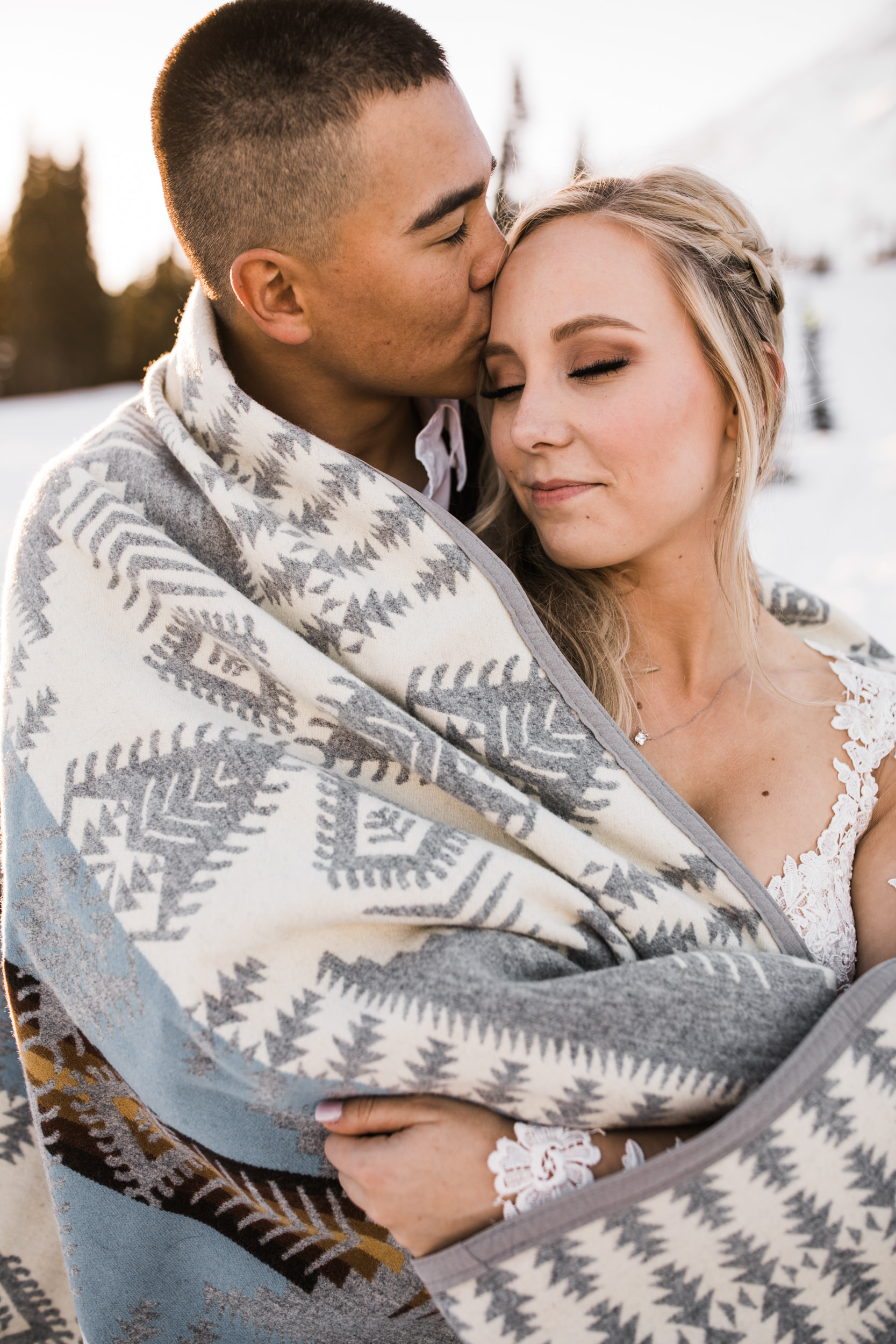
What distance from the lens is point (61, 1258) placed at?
1.51 meters

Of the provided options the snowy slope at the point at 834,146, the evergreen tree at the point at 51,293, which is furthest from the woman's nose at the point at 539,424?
the evergreen tree at the point at 51,293

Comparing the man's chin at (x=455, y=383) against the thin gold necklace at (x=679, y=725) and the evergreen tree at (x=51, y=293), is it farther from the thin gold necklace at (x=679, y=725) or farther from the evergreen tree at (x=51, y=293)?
the evergreen tree at (x=51, y=293)

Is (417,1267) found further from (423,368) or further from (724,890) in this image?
(423,368)

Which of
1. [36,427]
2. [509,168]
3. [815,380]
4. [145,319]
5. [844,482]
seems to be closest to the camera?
[509,168]

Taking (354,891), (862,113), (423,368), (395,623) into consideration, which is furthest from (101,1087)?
(862,113)

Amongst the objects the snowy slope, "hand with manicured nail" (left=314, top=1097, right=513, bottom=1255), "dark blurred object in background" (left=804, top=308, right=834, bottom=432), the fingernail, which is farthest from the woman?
the snowy slope

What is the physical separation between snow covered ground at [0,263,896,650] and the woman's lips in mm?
518

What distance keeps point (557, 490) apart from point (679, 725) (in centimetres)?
51

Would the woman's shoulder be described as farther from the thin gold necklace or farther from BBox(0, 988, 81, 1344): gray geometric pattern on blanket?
BBox(0, 988, 81, 1344): gray geometric pattern on blanket

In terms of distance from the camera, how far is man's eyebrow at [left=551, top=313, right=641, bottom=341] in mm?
1472

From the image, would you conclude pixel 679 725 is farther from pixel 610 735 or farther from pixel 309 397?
pixel 309 397

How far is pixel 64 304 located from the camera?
14.7 m

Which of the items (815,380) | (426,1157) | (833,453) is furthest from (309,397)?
(815,380)

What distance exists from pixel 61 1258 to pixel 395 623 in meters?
1.30
